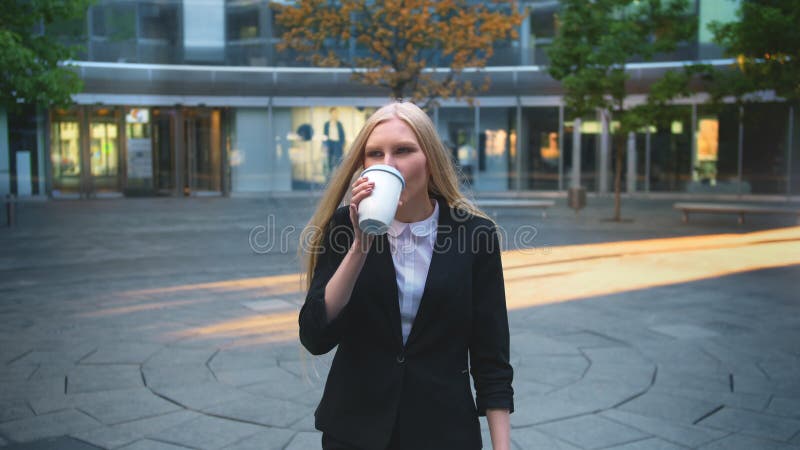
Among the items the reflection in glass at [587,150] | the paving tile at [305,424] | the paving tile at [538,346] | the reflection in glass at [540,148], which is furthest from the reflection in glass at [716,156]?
the paving tile at [305,424]

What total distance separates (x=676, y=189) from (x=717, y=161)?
1.75m

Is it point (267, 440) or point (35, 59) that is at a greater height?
point (35, 59)

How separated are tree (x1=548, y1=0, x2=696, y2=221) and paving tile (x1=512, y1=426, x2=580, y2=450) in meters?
15.2

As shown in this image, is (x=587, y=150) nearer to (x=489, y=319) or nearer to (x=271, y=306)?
(x=271, y=306)

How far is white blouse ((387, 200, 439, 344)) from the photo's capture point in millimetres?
2365

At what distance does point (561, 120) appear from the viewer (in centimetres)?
3055

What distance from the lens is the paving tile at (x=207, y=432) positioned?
189 inches

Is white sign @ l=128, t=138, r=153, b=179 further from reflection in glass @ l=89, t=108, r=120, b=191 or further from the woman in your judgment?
the woman

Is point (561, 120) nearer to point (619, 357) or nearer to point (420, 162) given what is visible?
point (619, 357)

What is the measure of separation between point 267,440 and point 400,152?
3.10m

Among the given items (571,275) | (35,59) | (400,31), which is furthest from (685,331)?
(35,59)

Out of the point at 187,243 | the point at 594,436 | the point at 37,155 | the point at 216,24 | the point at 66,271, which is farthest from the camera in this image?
the point at 216,24

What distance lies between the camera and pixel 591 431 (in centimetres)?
500

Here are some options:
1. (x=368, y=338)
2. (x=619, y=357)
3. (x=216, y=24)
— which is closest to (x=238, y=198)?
(x=216, y=24)
